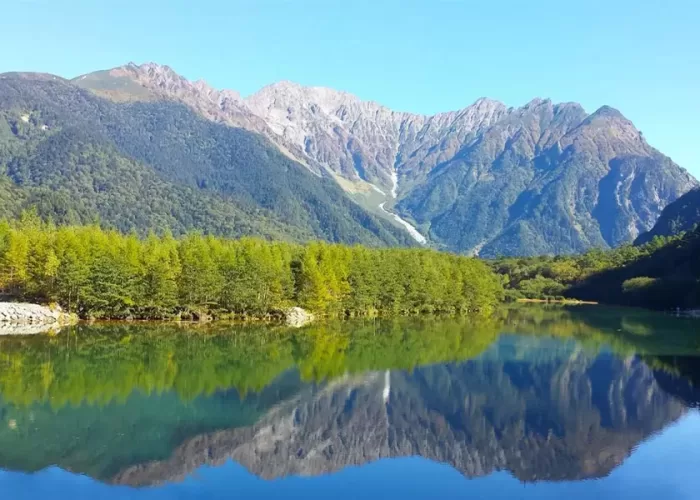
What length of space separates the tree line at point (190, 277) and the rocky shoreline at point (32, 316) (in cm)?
185

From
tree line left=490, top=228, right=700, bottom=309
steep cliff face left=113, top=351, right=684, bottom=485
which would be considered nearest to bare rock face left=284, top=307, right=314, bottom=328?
steep cliff face left=113, top=351, right=684, bottom=485

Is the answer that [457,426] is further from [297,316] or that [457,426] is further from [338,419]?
[297,316]

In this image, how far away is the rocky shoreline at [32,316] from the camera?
68.6 m

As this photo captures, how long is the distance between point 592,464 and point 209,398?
816 inches

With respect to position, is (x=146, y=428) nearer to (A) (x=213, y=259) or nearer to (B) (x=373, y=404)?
(B) (x=373, y=404)

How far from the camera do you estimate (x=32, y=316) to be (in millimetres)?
71125

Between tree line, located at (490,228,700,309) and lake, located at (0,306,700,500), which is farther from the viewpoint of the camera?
tree line, located at (490,228,700,309)

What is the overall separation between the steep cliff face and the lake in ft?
0.40

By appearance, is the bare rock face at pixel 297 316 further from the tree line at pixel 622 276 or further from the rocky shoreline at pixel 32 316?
the tree line at pixel 622 276

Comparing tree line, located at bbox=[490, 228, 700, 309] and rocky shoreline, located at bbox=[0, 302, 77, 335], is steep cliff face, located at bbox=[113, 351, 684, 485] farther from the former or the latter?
tree line, located at bbox=[490, 228, 700, 309]

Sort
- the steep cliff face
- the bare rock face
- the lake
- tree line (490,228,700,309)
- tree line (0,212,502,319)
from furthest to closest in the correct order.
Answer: tree line (490,228,700,309), the bare rock face, tree line (0,212,502,319), the steep cliff face, the lake

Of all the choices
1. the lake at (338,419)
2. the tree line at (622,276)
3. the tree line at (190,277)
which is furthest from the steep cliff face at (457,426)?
the tree line at (622,276)

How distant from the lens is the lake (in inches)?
990

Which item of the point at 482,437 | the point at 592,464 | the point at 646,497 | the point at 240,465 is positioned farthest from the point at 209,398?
the point at 646,497
